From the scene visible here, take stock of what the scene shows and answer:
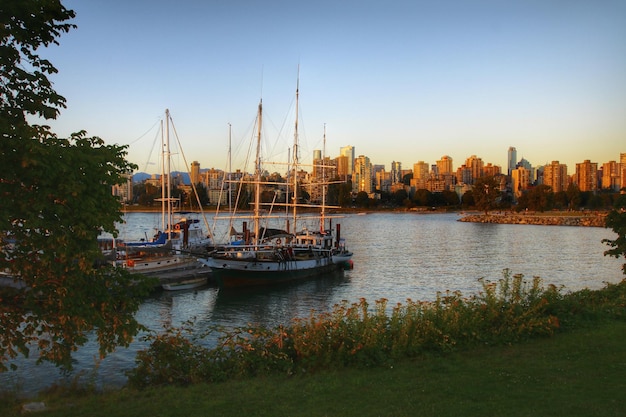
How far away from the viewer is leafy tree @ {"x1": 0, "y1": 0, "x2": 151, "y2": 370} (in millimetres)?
6949

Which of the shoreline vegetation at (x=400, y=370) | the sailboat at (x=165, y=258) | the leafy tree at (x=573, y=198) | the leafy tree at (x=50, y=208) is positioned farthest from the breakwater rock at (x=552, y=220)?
the leafy tree at (x=50, y=208)

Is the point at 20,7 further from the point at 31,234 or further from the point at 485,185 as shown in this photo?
the point at 485,185

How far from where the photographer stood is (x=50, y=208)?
7.04 metres

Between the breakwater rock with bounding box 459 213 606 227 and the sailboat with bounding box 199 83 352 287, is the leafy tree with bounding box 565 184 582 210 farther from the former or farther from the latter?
the sailboat with bounding box 199 83 352 287

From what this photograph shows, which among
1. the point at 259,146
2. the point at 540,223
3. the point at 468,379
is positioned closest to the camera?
the point at 468,379

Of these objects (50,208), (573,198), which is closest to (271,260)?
(50,208)

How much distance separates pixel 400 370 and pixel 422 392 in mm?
1438

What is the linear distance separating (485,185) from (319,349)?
160042mm

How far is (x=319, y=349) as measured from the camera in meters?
11.6

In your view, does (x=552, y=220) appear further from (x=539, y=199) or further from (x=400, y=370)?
(x=400, y=370)

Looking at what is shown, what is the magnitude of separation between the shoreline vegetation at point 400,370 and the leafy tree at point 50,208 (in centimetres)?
215

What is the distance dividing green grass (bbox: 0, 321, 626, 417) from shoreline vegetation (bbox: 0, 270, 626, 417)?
0.02m

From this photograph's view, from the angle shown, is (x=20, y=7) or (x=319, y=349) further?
(x=319, y=349)

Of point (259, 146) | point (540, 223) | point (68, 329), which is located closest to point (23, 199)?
point (68, 329)
